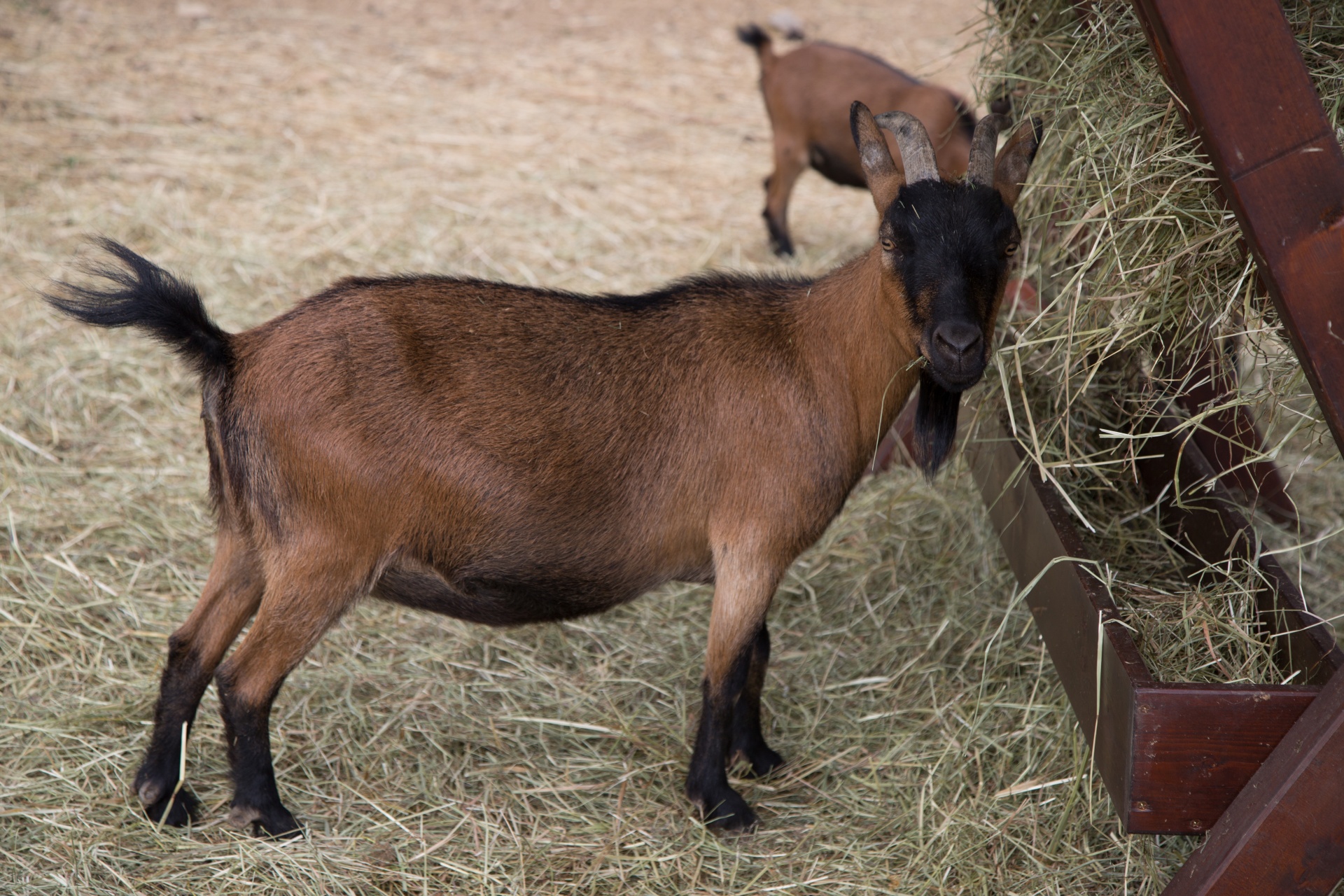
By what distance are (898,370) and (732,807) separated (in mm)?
1280

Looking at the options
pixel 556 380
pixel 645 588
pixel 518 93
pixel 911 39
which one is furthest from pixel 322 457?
pixel 911 39

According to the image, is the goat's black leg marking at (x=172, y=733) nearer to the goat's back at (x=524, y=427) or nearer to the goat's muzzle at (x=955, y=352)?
the goat's back at (x=524, y=427)

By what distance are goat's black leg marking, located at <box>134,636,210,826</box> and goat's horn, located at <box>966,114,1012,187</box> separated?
7.93 feet

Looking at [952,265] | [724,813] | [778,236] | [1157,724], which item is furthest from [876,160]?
[778,236]

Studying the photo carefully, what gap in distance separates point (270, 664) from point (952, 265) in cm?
195

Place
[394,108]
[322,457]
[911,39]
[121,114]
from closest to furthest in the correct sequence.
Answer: [322,457]
[121,114]
[394,108]
[911,39]

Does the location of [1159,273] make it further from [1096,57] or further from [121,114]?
[121,114]

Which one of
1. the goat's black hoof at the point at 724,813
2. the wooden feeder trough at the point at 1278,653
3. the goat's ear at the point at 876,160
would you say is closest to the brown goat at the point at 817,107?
the goat's ear at the point at 876,160

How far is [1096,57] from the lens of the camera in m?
3.17

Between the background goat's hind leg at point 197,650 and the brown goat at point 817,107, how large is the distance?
4488 mm

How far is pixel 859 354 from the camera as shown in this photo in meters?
3.16

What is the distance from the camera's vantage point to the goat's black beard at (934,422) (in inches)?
124

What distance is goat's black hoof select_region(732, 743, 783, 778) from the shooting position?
3.45m

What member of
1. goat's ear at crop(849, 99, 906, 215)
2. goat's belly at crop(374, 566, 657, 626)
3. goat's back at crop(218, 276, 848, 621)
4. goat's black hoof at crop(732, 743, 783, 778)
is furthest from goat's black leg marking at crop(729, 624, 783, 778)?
goat's ear at crop(849, 99, 906, 215)
